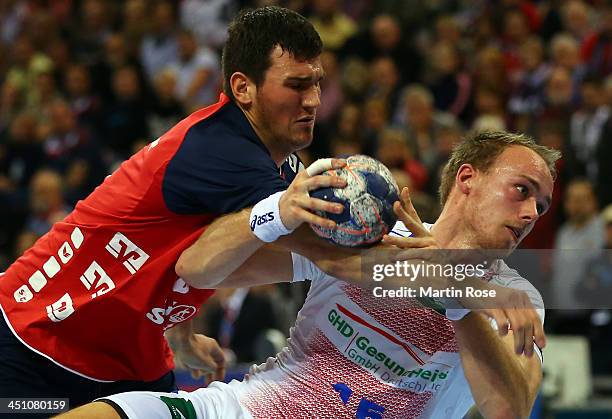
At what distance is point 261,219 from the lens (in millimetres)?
4641

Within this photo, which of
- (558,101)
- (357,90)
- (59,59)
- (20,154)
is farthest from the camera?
(59,59)

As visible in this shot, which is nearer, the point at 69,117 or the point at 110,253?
the point at 110,253

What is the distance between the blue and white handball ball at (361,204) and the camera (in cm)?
443

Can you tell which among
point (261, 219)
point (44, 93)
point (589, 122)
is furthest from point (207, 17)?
point (261, 219)

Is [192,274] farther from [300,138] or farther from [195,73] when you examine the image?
[195,73]

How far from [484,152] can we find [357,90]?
832cm

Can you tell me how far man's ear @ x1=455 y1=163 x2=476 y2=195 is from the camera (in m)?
5.17

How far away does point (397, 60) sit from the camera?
45.5 ft

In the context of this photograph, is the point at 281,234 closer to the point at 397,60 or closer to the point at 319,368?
the point at 319,368

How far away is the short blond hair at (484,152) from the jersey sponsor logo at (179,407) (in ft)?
5.07

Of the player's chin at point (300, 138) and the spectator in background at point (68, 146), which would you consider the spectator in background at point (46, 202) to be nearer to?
the spectator in background at point (68, 146)

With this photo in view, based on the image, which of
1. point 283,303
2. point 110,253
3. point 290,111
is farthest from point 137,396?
point 283,303

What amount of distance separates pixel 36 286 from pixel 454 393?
212cm

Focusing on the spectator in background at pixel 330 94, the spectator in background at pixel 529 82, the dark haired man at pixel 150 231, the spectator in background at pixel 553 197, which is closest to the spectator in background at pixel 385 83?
the spectator in background at pixel 330 94
